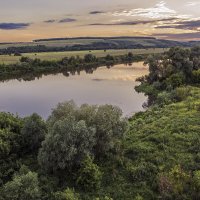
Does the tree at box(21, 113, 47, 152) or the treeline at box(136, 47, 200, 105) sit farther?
the treeline at box(136, 47, 200, 105)

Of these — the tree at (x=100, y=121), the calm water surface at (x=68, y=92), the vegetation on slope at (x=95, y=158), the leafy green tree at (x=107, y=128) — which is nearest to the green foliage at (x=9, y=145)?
the vegetation on slope at (x=95, y=158)

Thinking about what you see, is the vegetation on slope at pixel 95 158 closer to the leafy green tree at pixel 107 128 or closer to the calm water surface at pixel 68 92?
the leafy green tree at pixel 107 128

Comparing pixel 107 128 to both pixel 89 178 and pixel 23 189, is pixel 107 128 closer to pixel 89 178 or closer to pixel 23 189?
pixel 89 178

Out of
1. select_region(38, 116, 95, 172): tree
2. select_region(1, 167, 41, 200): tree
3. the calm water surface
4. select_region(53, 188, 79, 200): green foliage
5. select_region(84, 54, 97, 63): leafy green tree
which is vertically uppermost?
select_region(84, 54, 97, 63): leafy green tree

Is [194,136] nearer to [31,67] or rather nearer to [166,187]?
[166,187]

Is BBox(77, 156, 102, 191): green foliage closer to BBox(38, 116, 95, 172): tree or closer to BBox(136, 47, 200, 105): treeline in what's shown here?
BBox(38, 116, 95, 172): tree

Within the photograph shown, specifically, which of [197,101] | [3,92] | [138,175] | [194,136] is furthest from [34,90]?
[138,175]

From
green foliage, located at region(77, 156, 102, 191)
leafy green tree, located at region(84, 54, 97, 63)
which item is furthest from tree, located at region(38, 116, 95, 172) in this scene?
leafy green tree, located at region(84, 54, 97, 63)
